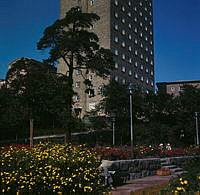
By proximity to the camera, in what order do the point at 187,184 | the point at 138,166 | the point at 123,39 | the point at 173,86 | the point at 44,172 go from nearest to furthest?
the point at 187,184 < the point at 44,172 < the point at 138,166 < the point at 123,39 < the point at 173,86

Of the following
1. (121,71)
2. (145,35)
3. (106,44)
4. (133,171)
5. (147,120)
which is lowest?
(133,171)

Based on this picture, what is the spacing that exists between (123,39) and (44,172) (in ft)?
158

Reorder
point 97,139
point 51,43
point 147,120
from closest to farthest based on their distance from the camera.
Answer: point 51,43 → point 97,139 → point 147,120

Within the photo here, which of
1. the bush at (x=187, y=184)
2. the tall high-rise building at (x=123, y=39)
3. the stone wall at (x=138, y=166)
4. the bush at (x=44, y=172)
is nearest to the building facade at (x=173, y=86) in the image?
the tall high-rise building at (x=123, y=39)

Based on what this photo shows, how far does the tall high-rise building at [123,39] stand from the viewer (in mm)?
49562

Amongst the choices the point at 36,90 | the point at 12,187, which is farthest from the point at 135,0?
the point at 12,187

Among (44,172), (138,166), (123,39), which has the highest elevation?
(123,39)

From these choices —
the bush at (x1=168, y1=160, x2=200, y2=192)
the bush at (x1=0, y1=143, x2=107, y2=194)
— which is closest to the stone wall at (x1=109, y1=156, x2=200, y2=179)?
the bush at (x1=0, y1=143, x2=107, y2=194)

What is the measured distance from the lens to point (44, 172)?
7.80 m

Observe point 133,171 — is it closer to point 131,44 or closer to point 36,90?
point 36,90

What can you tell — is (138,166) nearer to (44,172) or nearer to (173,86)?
(44,172)

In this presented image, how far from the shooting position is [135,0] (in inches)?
2372

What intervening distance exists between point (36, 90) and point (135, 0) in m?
50.5

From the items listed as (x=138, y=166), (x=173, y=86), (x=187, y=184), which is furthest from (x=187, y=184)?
(x=173, y=86)
